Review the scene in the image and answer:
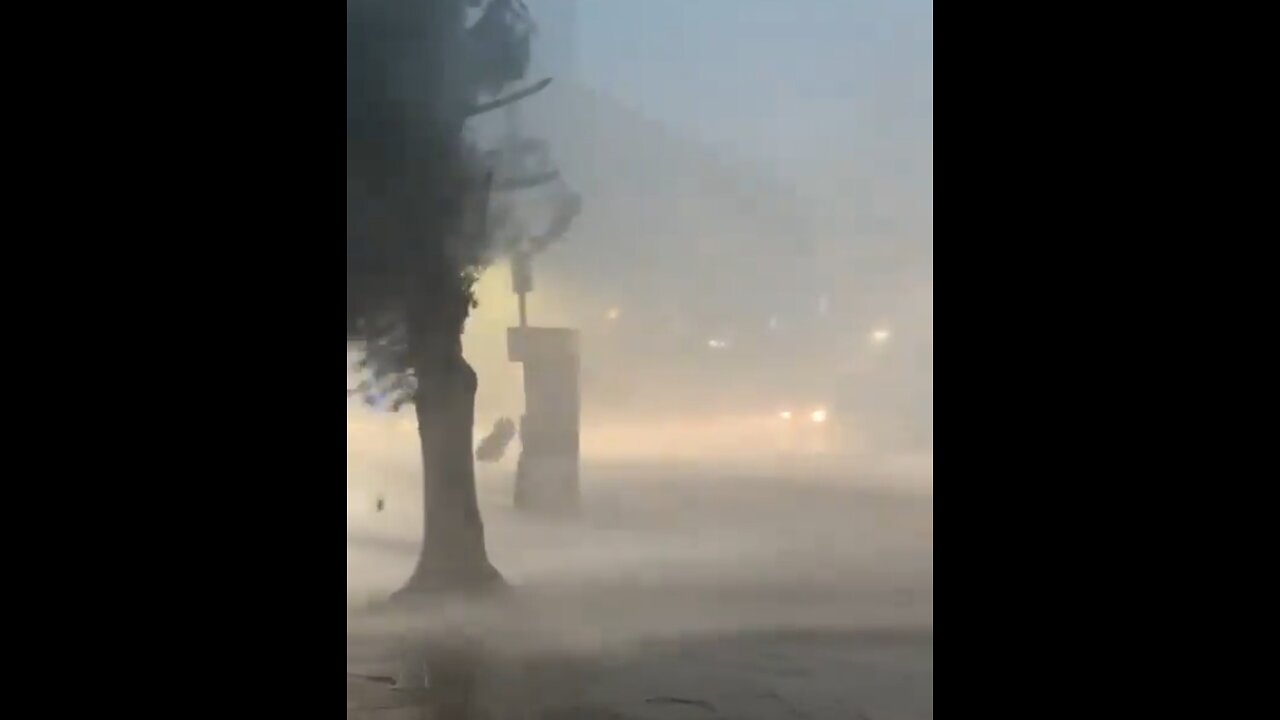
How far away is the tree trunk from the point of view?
3.85ft

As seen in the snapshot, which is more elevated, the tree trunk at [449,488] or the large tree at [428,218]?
the large tree at [428,218]

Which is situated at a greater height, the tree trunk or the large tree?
the large tree

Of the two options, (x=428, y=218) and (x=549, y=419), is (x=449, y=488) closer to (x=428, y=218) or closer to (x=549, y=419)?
(x=549, y=419)

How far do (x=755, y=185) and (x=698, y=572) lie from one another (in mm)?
527

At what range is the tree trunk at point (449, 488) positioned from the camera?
1173mm
